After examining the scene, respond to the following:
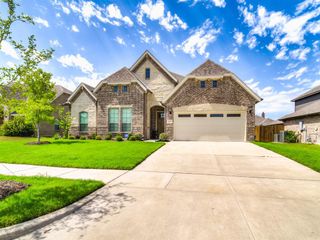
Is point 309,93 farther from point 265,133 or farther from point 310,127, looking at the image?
point 265,133

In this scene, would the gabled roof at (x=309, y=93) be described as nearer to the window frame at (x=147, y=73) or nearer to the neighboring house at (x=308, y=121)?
the neighboring house at (x=308, y=121)

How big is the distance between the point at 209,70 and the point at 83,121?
14.3m

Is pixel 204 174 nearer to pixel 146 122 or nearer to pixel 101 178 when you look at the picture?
pixel 101 178

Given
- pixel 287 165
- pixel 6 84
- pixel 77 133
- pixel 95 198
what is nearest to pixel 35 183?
pixel 95 198

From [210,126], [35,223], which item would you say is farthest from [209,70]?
[35,223]

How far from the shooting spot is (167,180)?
536cm

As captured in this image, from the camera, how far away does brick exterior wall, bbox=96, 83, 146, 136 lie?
1761 cm

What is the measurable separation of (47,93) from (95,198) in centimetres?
1387

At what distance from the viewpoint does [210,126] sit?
1568cm

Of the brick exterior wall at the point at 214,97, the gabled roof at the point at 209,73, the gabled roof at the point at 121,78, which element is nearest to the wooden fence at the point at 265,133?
the brick exterior wall at the point at 214,97

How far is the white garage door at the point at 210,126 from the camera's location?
50.4ft

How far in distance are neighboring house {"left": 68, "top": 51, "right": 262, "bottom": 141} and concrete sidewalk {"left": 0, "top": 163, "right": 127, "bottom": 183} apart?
10.5 meters

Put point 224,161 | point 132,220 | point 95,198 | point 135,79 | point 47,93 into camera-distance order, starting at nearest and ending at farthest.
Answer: point 132,220, point 95,198, point 224,161, point 47,93, point 135,79

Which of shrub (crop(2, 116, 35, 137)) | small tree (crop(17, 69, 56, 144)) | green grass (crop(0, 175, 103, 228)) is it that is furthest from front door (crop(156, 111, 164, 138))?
shrub (crop(2, 116, 35, 137))
